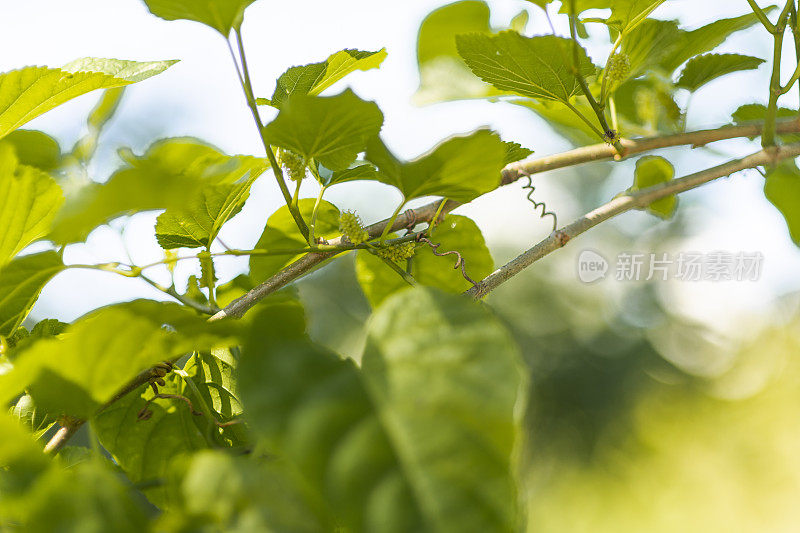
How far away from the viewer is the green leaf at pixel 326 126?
8.3 inches

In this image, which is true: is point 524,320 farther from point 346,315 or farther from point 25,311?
point 25,311

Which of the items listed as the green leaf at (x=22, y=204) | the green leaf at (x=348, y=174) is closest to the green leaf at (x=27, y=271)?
the green leaf at (x=22, y=204)

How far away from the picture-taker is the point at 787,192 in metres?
0.44

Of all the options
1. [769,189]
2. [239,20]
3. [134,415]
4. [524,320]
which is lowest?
[524,320]

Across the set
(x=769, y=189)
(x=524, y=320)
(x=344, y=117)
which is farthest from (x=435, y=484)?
(x=524, y=320)

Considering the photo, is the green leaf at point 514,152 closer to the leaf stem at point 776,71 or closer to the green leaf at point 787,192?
the leaf stem at point 776,71

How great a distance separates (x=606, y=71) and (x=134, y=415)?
0.28m

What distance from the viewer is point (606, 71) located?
0.31 meters

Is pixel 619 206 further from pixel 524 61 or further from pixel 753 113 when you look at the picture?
pixel 753 113

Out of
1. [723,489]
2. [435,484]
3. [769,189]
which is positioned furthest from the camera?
[723,489]

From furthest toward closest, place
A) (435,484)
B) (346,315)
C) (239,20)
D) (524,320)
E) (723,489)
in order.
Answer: (524,320)
(346,315)
(723,489)
(239,20)
(435,484)

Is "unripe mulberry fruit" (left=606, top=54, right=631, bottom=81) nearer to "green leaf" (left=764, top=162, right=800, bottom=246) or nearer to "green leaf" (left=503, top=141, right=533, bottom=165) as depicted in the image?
"green leaf" (left=503, top=141, right=533, bottom=165)

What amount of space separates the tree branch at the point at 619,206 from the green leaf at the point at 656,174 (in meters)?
0.10

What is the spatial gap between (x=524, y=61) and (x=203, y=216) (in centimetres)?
17
